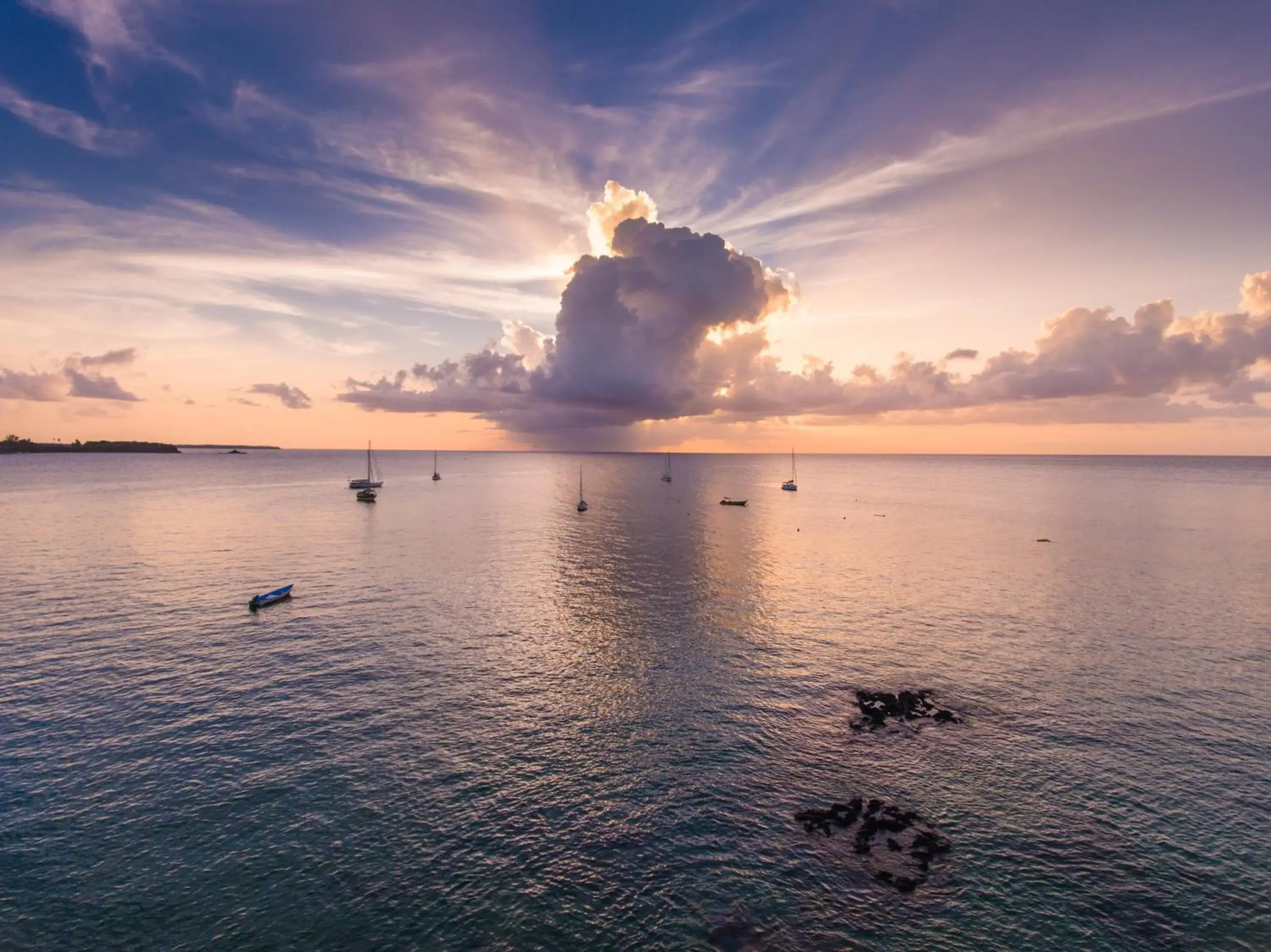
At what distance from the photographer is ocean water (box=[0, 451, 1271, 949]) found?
26406 millimetres

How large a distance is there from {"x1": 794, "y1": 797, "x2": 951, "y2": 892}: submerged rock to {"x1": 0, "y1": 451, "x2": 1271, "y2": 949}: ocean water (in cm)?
77

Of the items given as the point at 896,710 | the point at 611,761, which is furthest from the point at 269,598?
the point at 896,710

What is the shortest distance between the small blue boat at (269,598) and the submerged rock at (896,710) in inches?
2469

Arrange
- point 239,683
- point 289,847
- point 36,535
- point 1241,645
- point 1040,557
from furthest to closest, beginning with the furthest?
1. point 36,535
2. point 1040,557
3. point 1241,645
4. point 239,683
5. point 289,847

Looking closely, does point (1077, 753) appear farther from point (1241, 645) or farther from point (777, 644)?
point (1241, 645)

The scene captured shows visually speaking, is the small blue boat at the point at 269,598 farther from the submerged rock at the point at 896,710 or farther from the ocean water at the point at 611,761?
the submerged rock at the point at 896,710

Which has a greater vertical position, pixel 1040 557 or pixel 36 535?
pixel 36 535

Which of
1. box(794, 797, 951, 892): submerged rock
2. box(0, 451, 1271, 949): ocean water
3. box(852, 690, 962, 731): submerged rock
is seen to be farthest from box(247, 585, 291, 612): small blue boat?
box(852, 690, 962, 731): submerged rock

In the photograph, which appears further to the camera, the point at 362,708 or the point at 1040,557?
the point at 1040,557

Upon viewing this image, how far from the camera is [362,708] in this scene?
44.3 metres

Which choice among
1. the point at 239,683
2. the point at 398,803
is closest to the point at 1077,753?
the point at 398,803

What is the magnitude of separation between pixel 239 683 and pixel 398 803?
2330 cm

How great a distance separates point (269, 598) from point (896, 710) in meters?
66.1

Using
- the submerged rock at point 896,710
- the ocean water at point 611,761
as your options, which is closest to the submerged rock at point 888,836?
the ocean water at point 611,761
